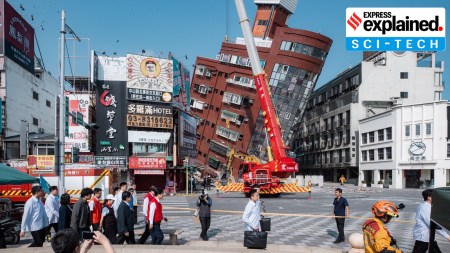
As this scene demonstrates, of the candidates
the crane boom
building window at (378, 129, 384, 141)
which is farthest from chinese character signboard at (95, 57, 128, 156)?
building window at (378, 129, 384, 141)

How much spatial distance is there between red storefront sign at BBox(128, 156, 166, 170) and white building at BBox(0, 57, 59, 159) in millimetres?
6988

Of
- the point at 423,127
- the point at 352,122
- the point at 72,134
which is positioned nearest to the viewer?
the point at 72,134

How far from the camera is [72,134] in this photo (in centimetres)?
3759

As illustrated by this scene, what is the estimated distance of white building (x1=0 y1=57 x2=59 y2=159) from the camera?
34.6 metres

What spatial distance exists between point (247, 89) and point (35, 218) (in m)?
50.8

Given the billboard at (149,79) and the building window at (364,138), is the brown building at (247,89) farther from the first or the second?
the billboard at (149,79)

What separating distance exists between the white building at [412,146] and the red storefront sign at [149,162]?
30849 mm

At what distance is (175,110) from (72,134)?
9.83 metres

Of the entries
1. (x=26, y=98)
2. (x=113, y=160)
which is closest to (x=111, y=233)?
(x=113, y=160)

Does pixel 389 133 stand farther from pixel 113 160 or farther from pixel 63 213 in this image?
pixel 63 213

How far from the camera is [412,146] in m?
50.8

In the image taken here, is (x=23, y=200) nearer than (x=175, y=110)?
Yes

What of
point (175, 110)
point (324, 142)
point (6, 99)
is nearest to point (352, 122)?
point (324, 142)

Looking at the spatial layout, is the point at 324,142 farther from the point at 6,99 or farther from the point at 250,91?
the point at 6,99
